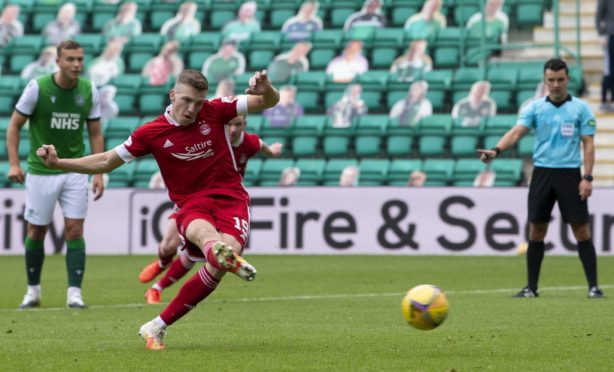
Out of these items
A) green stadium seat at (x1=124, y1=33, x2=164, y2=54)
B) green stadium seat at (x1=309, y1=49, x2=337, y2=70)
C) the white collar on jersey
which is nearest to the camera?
the white collar on jersey

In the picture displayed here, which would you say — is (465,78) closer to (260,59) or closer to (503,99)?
(503,99)

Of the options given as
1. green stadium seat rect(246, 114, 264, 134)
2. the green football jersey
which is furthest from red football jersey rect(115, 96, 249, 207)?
green stadium seat rect(246, 114, 264, 134)

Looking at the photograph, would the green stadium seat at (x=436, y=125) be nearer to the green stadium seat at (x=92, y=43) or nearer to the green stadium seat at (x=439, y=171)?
the green stadium seat at (x=439, y=171)

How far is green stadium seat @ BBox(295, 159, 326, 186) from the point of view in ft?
66.2

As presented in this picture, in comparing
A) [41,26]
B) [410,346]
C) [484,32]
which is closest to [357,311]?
[410,346]

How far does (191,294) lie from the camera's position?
8.05 m

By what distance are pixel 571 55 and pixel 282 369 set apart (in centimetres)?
1542

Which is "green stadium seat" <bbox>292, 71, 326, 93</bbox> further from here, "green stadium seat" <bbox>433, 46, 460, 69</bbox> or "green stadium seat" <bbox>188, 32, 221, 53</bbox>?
"green stadium seat" <bbox>188, 32, 221, 53</bbox>

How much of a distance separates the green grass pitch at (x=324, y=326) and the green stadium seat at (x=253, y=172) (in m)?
4.83

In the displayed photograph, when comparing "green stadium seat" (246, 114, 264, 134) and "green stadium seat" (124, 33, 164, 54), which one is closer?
"green stadium seat" (246, 114, 264, 134)

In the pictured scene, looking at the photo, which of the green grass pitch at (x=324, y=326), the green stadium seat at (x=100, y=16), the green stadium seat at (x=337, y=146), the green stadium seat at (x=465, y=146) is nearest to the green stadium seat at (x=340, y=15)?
the green stadium seat at (x=337, y=146)

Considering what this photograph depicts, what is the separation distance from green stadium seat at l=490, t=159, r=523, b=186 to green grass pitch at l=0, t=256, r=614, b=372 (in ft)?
12.5

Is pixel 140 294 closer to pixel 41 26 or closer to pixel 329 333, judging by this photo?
pixel 329 333

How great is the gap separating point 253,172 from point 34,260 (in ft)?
29.6
